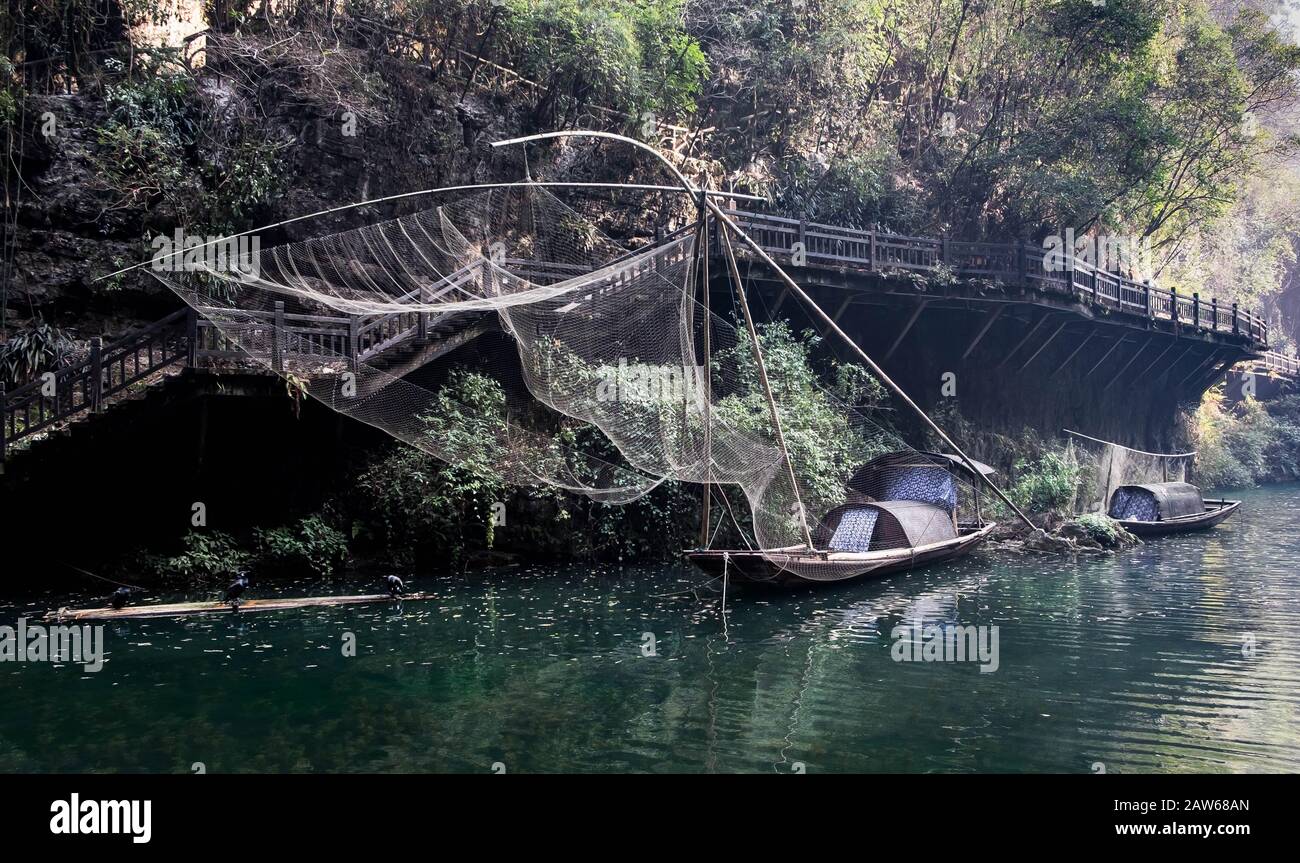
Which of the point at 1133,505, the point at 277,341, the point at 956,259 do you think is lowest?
the point at 1133,505

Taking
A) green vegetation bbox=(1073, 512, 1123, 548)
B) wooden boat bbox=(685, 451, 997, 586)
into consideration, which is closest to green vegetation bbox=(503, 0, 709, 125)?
wooden boat bbox=(685, 451, 997, 586)

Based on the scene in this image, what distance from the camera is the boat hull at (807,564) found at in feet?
39.9

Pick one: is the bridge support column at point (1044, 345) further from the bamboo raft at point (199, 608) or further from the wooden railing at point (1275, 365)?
the wooden railing at point (1275, 365)

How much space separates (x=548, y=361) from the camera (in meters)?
11.8

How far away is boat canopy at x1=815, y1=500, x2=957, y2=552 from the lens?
1502cm

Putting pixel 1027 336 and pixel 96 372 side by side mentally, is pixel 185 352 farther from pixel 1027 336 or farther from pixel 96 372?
pixel 1027 336

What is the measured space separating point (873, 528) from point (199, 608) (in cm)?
944

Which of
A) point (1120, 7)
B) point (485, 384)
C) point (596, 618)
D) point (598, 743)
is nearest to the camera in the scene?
point (598, 743)

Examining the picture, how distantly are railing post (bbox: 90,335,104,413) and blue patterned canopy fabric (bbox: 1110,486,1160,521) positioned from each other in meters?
19.3

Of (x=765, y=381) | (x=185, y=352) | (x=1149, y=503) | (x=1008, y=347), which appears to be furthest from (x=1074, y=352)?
(x=185, y=352)

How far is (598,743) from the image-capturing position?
287 inches
